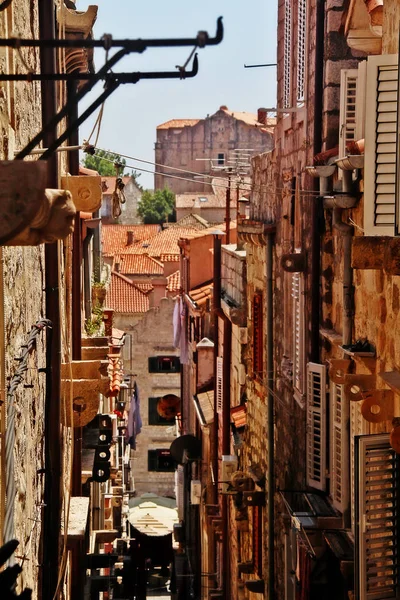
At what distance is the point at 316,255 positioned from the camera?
1276 cm

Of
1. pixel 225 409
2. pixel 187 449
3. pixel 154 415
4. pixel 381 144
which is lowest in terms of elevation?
pixel 154 415

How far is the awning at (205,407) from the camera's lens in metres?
27.5

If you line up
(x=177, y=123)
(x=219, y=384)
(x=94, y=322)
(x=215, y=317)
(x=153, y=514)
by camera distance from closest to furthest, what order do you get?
1. (x=94, y=322)
2. (x=219, y=384)
3. (x=215, y=317)
4. (x=153, y=514)
5. (x=177, y=123)

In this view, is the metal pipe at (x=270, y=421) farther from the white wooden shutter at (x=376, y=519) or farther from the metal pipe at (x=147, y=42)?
the metal pipe at (x=147, y=42)

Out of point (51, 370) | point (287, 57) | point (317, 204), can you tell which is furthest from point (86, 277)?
point (51, 370)

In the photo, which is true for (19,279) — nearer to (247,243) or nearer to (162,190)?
(247,243)

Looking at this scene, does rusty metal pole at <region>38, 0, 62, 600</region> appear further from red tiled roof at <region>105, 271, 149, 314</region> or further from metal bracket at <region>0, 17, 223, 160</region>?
red tiled roof at <region>105, 271, 149, 314</region>

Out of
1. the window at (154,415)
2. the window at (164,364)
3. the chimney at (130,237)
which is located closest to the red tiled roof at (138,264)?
the chimney at (130,237)

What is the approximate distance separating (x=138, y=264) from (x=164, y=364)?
1637 cm

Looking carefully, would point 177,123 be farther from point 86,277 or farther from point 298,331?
point 298,331

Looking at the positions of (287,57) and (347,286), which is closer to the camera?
(347,286)

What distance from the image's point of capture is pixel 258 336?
60.6 feet

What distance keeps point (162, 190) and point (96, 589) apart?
3460 inches

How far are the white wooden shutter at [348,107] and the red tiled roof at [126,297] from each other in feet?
140
